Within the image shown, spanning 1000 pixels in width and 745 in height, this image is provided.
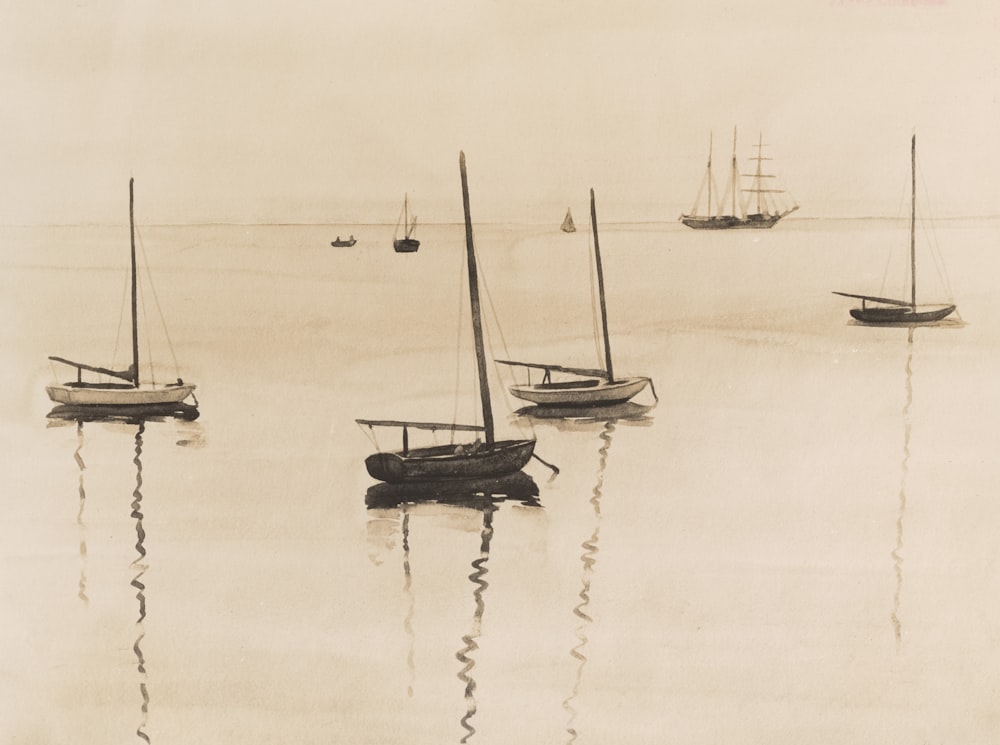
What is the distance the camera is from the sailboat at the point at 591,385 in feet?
7.92

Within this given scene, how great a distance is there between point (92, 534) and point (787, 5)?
244 cm

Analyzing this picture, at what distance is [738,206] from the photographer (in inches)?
89.7

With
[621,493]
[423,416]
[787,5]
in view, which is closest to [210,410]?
[423,416]

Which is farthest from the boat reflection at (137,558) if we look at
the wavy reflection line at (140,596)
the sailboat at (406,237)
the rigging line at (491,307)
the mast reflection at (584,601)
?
the mast reflection at (584,601)

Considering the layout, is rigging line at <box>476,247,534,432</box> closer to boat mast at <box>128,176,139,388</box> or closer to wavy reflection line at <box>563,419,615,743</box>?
wavy reflection line at <box>563,419,615,743</box>

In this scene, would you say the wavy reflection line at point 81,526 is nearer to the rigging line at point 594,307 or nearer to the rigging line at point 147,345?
the rigging line at point 147,345

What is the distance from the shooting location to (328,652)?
232 cm

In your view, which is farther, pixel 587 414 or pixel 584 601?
pixel 587 414

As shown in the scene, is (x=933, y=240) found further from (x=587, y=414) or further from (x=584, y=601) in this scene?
(x=584, y=601)

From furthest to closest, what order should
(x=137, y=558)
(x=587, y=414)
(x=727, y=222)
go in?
(x=587, y=414)
(x=137, y=558)
(x=727, y=222)

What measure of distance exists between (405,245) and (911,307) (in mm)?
1421

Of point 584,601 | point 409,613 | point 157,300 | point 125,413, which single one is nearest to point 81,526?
point 125,413

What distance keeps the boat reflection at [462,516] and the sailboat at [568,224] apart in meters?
0.72

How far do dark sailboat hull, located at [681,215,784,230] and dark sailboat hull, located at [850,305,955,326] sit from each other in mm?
349
